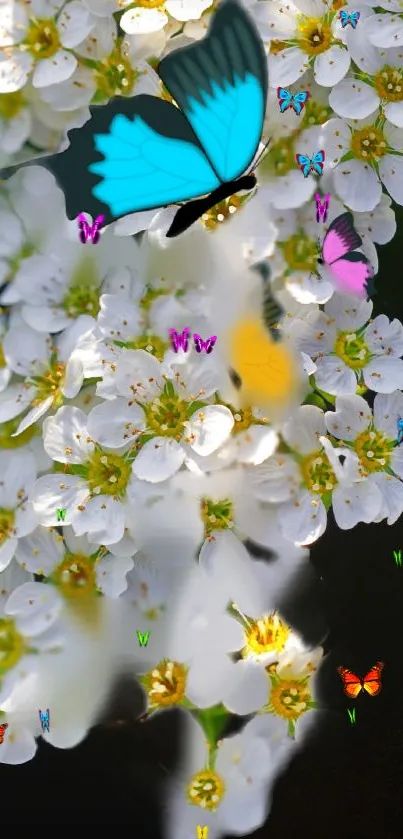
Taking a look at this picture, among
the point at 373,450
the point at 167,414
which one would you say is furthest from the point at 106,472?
the point at 373,450

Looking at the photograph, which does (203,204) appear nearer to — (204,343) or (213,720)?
(204,343)

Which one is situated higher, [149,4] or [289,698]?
[149,4]

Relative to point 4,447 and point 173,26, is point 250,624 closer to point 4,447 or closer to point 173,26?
point 4,447

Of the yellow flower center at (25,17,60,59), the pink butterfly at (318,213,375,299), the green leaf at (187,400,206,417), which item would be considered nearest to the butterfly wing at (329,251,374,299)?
the pink butterfly at (318,213,375,299)

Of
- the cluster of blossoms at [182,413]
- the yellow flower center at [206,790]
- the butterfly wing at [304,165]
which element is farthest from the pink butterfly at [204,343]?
the yellow flower center at [206,790]

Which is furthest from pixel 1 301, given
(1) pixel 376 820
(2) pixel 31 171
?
(1) pixel 376 820

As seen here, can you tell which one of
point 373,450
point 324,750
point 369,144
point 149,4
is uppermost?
point 149,4
